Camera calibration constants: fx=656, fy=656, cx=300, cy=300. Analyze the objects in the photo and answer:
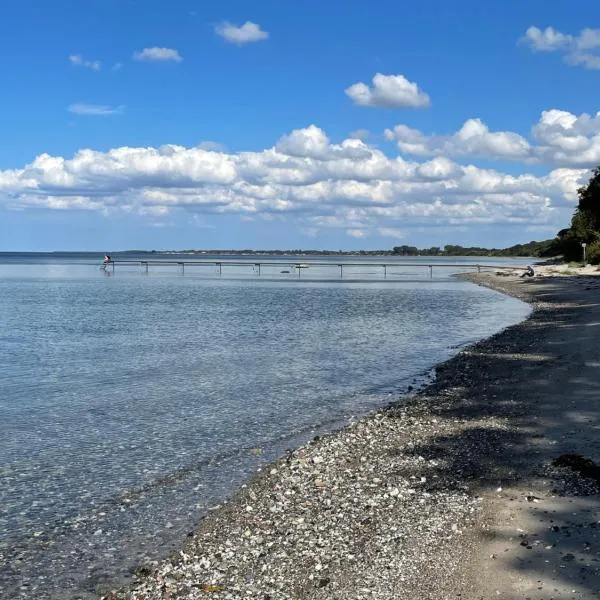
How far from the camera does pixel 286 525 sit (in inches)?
367

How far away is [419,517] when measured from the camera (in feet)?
29.9

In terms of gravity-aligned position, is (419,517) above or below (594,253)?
below

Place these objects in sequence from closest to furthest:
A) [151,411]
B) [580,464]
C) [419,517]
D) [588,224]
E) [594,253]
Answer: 1. [419,517]
2. [580,464]
3. [151,411]
4. [594,253]
5. [588,224]

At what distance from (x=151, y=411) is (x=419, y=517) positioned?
10826 mm

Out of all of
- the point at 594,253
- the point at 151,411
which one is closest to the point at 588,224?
the point at 594,253

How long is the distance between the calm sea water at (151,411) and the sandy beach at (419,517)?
1056 millimetres

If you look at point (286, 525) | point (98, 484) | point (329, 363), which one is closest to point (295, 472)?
point (286, 525)

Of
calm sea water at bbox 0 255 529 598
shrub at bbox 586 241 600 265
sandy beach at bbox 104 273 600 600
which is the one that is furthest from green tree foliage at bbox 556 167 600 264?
sandy beach at bbox 104 273 600 600

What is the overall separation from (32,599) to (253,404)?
37.2 ft

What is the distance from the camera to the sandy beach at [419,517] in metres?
7.32

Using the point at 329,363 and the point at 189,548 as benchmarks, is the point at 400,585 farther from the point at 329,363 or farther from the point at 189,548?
the point at 329,363

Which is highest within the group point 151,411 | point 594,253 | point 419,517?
point 594,253

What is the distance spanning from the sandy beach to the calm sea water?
1056 millimetres

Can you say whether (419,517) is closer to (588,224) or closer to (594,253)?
(594,253)
